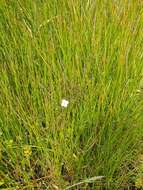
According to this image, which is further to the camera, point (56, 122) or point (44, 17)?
point (44, 17)

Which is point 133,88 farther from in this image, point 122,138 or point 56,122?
point 56,122

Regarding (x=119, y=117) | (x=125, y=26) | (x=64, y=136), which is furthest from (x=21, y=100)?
(x=125, y=26)

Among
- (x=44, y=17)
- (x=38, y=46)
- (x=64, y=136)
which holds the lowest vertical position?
(x=64, y=136)

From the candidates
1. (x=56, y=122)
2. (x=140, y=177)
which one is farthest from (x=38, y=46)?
(x=140, y=177)

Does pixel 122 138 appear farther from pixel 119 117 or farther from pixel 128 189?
pixel 128 189

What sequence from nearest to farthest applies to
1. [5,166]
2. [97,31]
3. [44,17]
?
[5,166] → [97,31] → [44,17]

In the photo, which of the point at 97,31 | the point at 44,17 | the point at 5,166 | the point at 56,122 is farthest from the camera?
the point at 44,17

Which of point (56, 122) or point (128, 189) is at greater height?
point (56, 122)
